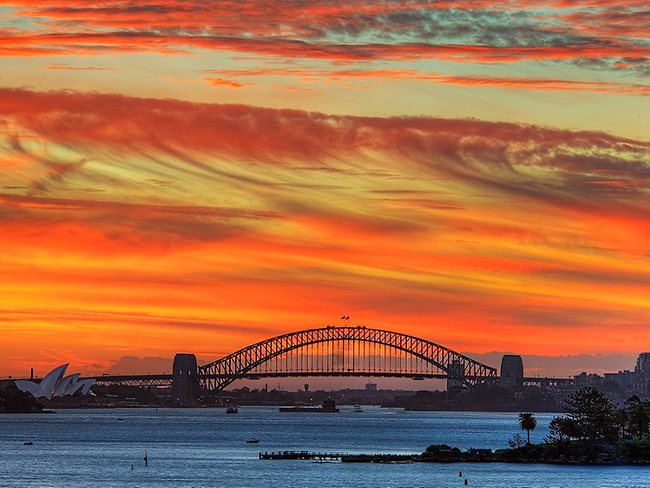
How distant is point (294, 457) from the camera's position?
139 meters

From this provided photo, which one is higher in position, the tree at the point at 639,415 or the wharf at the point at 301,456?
the tree at the point at 639,415

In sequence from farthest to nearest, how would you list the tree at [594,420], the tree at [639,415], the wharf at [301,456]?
the tree at [639,415]
the wharf at [301,456]
the tree at [594,420]

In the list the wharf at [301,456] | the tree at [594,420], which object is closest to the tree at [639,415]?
the tree at [594,420]

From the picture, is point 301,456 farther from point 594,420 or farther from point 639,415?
point 639,415

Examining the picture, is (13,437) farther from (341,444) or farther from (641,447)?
(641,447)

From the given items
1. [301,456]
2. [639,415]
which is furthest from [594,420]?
[301,456]

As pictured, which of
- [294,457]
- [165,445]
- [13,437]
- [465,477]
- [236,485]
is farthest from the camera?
[13,437]

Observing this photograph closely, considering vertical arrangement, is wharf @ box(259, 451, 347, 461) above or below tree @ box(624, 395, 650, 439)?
below

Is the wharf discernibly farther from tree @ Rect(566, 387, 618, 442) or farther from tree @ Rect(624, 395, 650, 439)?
tree @ Rect(624, 395, 650, 439)

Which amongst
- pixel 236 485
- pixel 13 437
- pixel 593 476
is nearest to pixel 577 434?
pixel 593 476

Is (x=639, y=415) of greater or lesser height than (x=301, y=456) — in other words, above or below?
above

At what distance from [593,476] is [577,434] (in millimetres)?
15320

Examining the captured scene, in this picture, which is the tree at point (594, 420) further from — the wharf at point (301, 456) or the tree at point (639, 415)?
the wharf at point (301, 456)

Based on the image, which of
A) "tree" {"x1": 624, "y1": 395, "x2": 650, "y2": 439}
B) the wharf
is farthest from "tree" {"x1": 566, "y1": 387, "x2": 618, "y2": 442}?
the wharf
